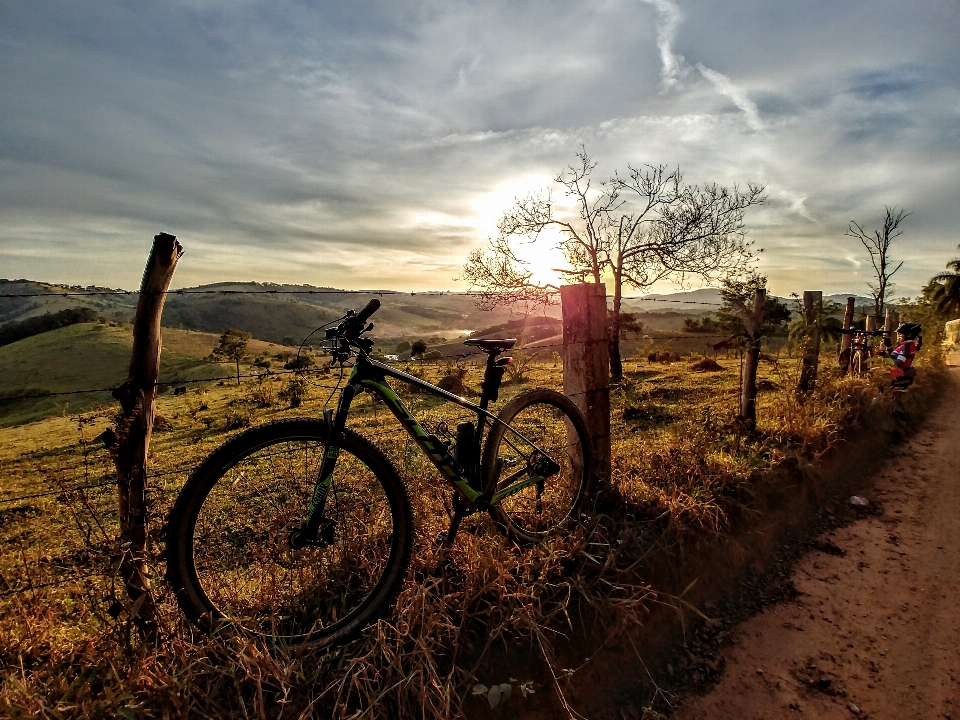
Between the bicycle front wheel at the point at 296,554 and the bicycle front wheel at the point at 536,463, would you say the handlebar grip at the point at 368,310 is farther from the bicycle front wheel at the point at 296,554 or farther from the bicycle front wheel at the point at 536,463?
the bicycle front wheel at the point at 536,463

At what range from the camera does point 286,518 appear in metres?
2.80

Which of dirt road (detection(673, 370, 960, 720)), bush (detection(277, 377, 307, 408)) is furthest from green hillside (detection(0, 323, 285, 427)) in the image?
dirt road (detection(673, 370, 960, 720))

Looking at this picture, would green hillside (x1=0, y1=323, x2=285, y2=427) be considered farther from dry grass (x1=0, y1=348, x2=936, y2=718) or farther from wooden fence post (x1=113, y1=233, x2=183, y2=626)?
wooden fence post (x1=113, y1=233, x2=183, y2=626)

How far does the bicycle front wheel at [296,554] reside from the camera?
7.38ft

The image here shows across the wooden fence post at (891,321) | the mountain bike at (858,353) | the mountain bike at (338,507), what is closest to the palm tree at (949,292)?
the wooden fence post at (891,321)

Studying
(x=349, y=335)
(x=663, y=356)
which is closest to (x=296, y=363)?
(x=349, y=335)

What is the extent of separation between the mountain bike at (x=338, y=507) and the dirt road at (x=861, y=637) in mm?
1428

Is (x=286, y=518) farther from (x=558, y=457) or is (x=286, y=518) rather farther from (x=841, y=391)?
(x=841, y=391)

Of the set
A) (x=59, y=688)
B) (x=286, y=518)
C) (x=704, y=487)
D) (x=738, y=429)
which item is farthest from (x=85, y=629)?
(x=738, y=429)

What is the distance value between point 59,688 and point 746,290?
1840 centimetres

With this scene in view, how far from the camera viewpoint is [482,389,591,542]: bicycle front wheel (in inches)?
129

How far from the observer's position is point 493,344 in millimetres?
3238

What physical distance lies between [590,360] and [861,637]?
8.41 feet

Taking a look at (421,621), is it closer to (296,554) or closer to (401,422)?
(296,554)
